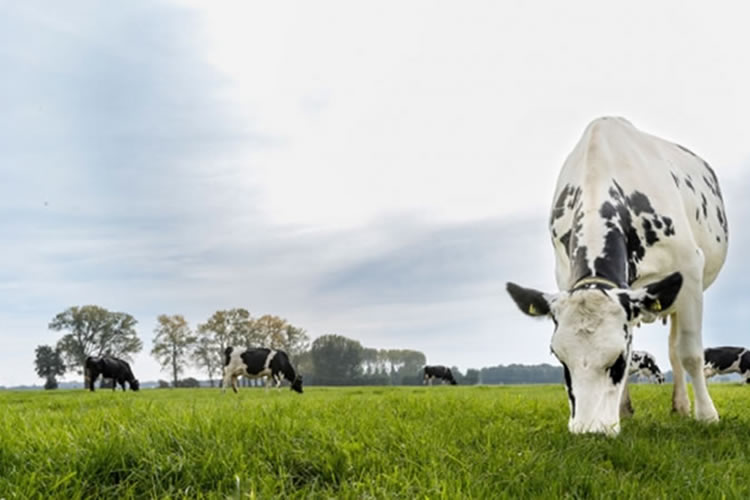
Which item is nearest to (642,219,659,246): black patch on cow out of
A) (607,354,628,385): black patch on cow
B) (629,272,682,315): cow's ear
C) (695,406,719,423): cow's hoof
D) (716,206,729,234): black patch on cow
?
(629,272,682,315): cow's ear

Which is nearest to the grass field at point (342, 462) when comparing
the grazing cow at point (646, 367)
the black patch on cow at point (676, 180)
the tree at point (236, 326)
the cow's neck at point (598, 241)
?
the cow's neck at point (598, 241)

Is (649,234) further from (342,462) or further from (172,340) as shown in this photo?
(172,340)

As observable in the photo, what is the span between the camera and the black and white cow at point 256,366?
101 feet

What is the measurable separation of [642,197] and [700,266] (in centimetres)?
112

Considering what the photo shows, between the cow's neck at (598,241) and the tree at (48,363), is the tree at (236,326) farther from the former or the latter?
the cow's neck at (598,241)

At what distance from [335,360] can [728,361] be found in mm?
53238

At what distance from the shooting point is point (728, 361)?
1224 inches

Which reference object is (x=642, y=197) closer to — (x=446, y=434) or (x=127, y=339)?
(x=446, y=434)

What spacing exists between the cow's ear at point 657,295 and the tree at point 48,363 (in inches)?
2845

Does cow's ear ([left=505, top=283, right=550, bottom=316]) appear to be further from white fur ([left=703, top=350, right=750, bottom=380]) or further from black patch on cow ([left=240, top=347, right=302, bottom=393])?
white fur ([left=703, top=350, right=750, bottom=380])

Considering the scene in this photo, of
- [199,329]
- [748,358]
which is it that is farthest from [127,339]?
[748,358]

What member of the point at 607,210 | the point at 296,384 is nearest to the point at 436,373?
the point at 296,384

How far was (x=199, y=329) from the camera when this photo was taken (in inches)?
2611

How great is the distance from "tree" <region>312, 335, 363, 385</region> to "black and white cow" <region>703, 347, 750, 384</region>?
50177 mm
